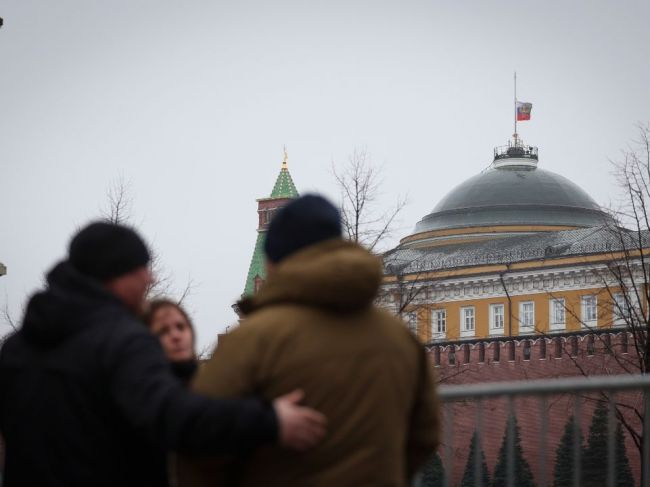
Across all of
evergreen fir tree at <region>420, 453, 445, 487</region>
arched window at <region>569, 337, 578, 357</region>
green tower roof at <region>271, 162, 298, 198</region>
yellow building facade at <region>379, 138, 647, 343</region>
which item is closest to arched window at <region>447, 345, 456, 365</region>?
yellow building facade at <region>379, 138, 647, 343</region>

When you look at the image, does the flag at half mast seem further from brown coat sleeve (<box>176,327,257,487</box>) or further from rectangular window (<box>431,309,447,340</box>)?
brown coat sleeve (<box>176,327,257,487</box>)

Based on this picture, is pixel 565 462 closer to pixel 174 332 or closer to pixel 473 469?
pixel 473 469

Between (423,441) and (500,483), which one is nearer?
(423,441)

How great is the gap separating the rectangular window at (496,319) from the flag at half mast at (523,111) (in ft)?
86.2

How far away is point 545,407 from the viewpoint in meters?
5.64

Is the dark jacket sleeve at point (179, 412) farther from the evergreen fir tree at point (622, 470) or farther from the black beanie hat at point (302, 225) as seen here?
the evergreen fir tree at point (622, 470)

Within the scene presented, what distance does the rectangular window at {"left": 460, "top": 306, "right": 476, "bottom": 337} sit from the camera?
64.4m

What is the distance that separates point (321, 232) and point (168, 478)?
802mm

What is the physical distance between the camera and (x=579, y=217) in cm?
7456

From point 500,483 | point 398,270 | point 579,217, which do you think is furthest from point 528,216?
point 500,483

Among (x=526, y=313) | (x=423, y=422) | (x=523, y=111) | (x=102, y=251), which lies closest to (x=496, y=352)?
(x=526, y=313)

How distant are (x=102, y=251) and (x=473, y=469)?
94.7 inches

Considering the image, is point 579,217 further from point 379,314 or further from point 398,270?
point 379,314

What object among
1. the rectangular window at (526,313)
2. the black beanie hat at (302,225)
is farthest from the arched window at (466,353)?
the black beanie hat at (302,225)
